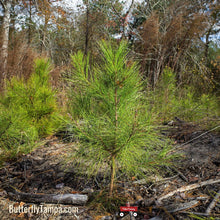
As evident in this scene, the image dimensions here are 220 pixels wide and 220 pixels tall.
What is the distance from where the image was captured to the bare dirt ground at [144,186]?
3.57 feet

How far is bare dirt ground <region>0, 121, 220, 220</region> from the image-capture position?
1089mm

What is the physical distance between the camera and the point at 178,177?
1.54 metres

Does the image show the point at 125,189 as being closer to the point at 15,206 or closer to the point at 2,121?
the point at 15,206

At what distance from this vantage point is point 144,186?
4.65ft

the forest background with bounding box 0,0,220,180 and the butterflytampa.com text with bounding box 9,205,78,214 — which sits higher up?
the forest background with bounding box 0,0,220,180

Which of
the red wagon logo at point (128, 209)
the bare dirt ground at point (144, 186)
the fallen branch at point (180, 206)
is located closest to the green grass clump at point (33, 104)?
the bare dirt ground at point (144, 186)

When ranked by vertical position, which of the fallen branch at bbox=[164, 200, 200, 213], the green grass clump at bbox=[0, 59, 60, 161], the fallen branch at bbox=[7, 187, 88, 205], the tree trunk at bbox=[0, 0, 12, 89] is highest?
the tree trunk at bbox=[0, 0, 12, 89]

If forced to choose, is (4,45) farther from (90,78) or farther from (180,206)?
(180,206)

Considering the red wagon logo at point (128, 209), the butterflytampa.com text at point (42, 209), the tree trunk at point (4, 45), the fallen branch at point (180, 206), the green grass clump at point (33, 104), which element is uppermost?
the tree trunk at point (4, 45)

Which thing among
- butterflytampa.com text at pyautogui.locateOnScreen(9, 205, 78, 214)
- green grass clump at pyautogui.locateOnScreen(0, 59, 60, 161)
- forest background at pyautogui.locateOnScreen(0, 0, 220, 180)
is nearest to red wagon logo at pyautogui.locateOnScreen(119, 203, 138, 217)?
butterflytampa.com text at pyautogui.locateOnScreen(9, 205, 78, 214)

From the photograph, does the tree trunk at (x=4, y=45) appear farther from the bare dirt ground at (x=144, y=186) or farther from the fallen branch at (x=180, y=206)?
the fallen branch at (x=180, y=206)

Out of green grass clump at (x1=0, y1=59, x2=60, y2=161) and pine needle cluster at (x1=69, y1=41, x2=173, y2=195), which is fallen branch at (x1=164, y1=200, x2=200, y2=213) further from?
green grass clump at (x1=0, y1=59, x2=60, y2=161)

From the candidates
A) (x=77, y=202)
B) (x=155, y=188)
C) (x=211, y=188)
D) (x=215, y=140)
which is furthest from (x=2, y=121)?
(x=215, y=140)

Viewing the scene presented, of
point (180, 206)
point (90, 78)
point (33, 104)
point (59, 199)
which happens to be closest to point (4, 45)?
point (33, 104)
